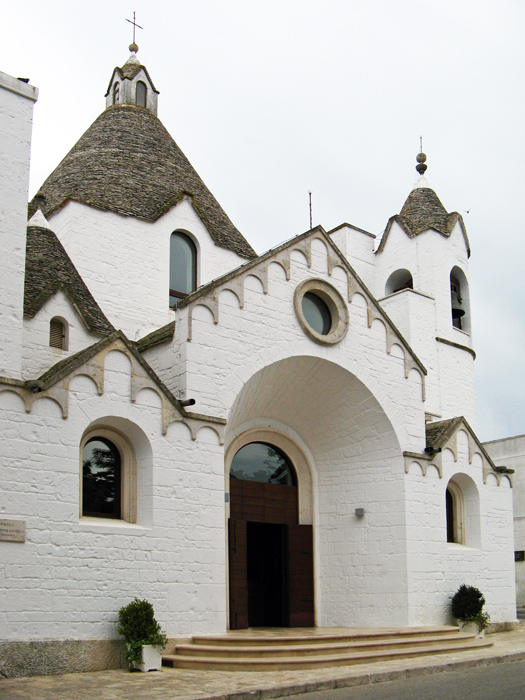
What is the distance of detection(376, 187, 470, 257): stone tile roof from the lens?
2628 cm

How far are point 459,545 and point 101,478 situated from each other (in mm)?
9375

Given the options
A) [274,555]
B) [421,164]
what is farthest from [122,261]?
[421,164]

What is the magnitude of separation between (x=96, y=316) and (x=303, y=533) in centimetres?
663

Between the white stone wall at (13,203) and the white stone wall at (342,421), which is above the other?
the white stone wall at (13,203)

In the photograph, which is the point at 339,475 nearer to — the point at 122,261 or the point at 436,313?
the point at 122,261

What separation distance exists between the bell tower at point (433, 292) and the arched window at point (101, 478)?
41.6 feet

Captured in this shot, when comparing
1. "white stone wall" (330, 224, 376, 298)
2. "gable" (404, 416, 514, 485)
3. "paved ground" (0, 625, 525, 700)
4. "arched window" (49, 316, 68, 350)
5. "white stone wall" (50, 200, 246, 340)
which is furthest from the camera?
"white stone wall" (330, 224, 376, 298)

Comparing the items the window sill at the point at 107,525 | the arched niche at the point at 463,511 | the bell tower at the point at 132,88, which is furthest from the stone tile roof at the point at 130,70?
the window sill at the point at 107,525

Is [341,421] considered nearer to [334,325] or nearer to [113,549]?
[334,325]

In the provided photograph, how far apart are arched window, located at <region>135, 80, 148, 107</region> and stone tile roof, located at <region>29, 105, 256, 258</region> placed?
532mm

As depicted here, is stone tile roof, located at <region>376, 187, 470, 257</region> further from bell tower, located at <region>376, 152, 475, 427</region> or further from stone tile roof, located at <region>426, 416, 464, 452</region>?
stone tile roof, located at <region>426, 416, 464, 452</region>

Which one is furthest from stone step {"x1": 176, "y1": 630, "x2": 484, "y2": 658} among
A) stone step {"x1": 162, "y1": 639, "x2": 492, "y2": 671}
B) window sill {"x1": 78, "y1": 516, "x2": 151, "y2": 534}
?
window sill {"x1": 78, "y1": 516, "x2": 151, "y2": 534}

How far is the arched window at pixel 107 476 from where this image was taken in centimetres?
1336

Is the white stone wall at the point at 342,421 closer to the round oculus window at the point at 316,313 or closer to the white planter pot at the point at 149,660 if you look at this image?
the round oculus window at the point at 316,313
